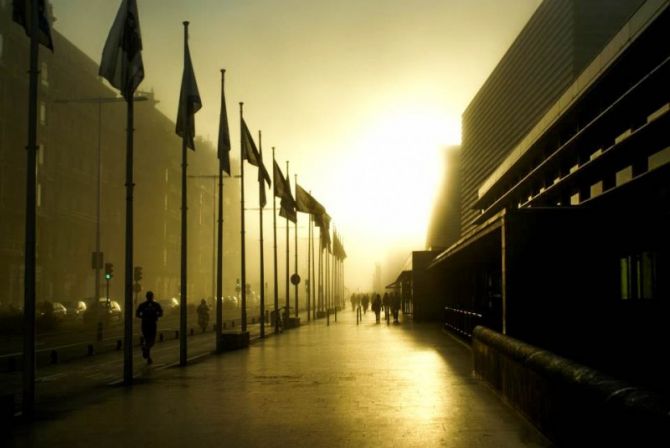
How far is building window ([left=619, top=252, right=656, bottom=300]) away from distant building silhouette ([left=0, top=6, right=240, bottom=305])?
168ft

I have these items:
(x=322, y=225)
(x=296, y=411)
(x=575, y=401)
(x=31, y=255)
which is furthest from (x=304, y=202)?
(x=575, y=401)

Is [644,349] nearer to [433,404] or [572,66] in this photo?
[433,404]

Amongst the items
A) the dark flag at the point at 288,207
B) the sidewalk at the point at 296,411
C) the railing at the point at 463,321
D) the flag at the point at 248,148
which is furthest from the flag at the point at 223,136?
the dark flag at the point at 288,207

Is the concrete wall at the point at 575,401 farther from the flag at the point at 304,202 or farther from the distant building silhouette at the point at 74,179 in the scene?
the distant building silhouette at the point at 74,179

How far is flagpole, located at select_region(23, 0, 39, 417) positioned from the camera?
453 inches

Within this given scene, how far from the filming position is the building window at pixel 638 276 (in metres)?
15.3

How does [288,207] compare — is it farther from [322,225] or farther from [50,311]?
[50,311]

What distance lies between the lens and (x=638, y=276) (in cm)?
1595

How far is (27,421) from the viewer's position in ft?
36.3

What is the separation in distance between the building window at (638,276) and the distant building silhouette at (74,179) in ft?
168

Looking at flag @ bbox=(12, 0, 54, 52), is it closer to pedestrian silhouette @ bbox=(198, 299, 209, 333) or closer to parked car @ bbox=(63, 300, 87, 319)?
pedestrian silhouette @ bbox=(198, 299, 209, 333)

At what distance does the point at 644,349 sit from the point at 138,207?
291 ft

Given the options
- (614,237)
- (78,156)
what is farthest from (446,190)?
(614,237)

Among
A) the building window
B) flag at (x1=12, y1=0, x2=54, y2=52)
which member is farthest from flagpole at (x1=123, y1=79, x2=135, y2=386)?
the building window
